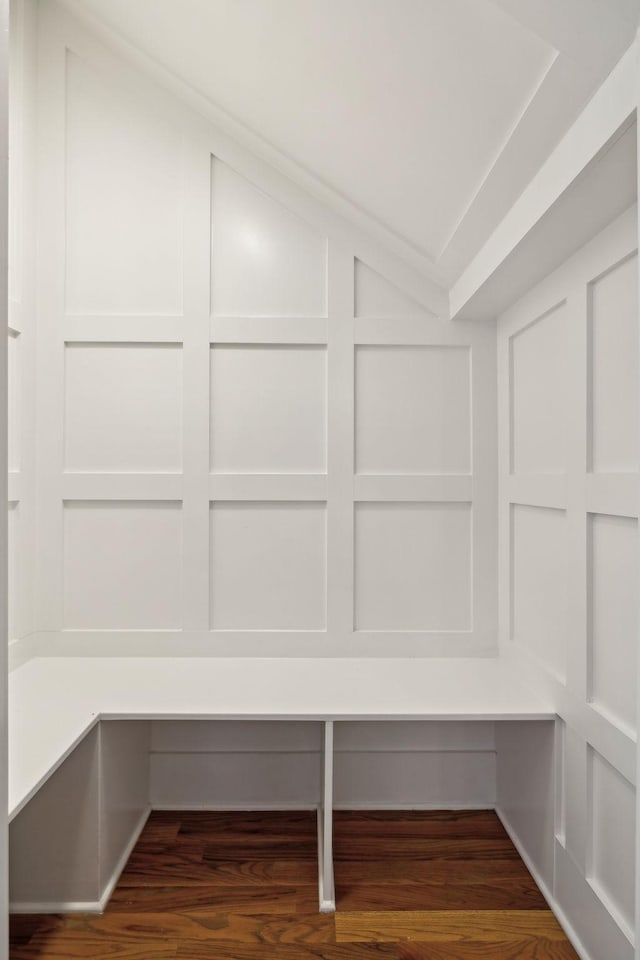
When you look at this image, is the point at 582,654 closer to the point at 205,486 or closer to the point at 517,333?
the point at 517,333

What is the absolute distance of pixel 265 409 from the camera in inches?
85.9

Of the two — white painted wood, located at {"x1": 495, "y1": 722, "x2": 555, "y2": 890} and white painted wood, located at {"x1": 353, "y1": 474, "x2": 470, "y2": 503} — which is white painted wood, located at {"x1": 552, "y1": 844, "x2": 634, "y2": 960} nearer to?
white painted wood, located at {"x1": 495, "y1": 722, "x2": 555, "y2": 890}

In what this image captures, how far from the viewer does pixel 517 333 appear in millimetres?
2020

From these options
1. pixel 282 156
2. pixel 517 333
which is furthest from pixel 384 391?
pixel 282 156

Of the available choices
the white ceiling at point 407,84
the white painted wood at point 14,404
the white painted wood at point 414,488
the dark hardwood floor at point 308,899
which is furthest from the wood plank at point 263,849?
the white ceiling at point 407,84

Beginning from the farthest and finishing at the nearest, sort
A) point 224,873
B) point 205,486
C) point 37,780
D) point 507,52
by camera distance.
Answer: point 205,486 < point 224,873 < point 37,780 < point 507,52

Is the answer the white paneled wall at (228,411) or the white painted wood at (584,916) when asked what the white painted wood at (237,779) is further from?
the white painted wood at (584,916)

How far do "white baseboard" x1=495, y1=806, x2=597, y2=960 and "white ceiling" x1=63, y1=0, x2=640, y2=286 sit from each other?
5.91 ft

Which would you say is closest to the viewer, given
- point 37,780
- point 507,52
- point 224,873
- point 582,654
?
point 507,52

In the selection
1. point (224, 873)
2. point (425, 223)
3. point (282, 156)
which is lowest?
point (224, 873)

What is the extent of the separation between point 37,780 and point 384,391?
1.53 meters

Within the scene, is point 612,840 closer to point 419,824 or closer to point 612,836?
point 612,836

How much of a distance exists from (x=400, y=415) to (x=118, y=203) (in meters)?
1.22

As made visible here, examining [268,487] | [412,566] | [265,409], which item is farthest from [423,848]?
[265,409]
